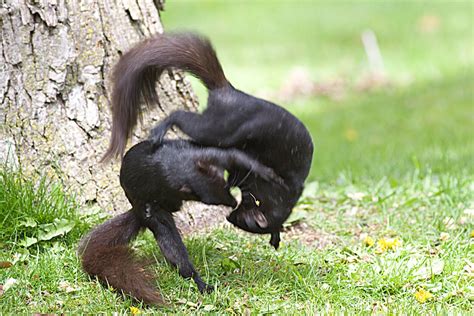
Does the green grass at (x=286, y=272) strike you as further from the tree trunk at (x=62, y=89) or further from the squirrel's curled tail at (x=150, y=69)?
the squirrel's curled tail at (x=150, y=69)

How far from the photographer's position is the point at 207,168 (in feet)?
10.5

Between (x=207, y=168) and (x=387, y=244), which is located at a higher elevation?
(x=207, y=168)

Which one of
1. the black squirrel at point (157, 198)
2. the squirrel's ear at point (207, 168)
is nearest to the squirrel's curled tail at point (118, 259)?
the black squirrel at point (157, 198)

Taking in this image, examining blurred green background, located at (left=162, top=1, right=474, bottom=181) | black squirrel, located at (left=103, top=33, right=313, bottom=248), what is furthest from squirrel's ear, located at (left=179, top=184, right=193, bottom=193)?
blurred green background, located at (left=162, top=1, right=474, bottom=181)

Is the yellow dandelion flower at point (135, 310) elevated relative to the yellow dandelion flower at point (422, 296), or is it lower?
elevated

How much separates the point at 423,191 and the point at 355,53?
7189mm

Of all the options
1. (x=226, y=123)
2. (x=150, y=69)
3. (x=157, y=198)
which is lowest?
(x=157, y=198)

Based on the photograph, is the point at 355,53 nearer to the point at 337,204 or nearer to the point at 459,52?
the point at 459,52

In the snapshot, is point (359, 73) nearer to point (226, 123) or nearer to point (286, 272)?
point (286, 272)

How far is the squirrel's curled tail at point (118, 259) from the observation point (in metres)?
3.46

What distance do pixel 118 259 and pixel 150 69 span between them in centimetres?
89

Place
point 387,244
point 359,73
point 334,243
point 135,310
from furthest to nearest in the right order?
point 359,73 < point 334,243 < point 387,244 < point 135,310

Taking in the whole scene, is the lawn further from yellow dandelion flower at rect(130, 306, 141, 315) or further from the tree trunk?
the tree trunk

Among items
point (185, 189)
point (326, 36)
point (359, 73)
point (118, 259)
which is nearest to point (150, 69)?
point (185, 189)
